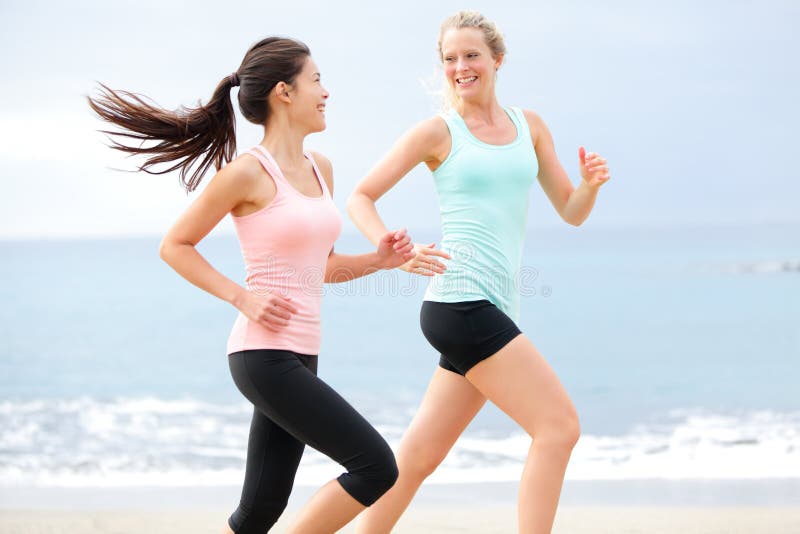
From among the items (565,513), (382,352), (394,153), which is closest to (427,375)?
(382,352)

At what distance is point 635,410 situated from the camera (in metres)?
10.5

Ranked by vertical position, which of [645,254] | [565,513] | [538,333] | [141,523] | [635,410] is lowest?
[141,523]

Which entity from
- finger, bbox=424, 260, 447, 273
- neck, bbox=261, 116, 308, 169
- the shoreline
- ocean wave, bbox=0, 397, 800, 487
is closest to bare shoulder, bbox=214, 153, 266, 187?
neck, bbox=261, 116, 308, 169

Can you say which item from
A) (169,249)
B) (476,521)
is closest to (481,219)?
(169,249)

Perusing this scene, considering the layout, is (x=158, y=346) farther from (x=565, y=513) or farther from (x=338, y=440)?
(x=338, y=440)

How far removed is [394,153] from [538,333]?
A: 571 inches

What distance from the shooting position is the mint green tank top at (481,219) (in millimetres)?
3072

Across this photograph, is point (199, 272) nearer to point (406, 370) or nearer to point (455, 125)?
point (455, 125)

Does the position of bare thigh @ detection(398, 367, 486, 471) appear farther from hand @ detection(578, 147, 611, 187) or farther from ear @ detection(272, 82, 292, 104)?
ear @ detection(272, 82, 292, 104)

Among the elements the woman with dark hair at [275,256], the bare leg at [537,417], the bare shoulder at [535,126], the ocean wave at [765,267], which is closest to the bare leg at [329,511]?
the woman with dark hair at [275,256]

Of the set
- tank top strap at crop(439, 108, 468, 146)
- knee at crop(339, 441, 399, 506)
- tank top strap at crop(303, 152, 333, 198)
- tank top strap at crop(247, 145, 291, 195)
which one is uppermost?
tank top strap at crop(439, 108, 468, 146)

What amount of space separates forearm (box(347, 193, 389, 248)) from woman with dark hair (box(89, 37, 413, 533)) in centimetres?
9

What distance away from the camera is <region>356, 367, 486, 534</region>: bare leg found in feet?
10.6

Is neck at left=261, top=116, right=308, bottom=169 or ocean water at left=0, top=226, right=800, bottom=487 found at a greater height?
ocean water at left=0, top=226, right=800, bottom=487
